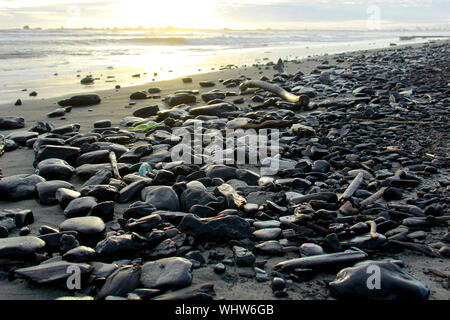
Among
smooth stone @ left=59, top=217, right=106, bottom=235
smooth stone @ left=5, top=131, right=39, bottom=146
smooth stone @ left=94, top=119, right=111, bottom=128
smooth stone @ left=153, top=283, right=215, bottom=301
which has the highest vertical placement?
smooth stone @ left=94, top=119, right=111, bottom=128

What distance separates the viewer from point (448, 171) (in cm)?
321

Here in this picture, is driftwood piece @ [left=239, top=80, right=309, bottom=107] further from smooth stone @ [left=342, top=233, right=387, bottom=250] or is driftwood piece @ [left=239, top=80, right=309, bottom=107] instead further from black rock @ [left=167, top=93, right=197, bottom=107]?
smooth stone @ [left=342, top=233, right=387, bottom=250]

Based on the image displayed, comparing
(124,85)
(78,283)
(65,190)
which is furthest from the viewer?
(124,85)

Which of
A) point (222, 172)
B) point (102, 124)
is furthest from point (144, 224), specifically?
point (102, 124)

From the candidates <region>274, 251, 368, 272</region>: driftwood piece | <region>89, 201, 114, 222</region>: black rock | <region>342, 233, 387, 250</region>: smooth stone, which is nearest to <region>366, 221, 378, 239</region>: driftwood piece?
<region>342, 233, 387, 250</region>: smooth stone

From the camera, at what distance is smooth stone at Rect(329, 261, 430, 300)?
1663 millimetres

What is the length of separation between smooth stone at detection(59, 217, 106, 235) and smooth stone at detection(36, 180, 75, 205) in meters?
0.50

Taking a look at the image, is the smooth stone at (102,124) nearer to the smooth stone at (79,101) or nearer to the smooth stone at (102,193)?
the smooth stone at (79,101)

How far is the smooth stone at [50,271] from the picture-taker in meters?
1.83

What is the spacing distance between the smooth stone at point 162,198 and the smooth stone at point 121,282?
762 millimetres

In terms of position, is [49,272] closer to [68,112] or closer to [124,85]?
[68,112]

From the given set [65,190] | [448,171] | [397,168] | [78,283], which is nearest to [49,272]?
[78,283]

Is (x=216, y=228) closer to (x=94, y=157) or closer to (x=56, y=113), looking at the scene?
(x=94, y=157)
